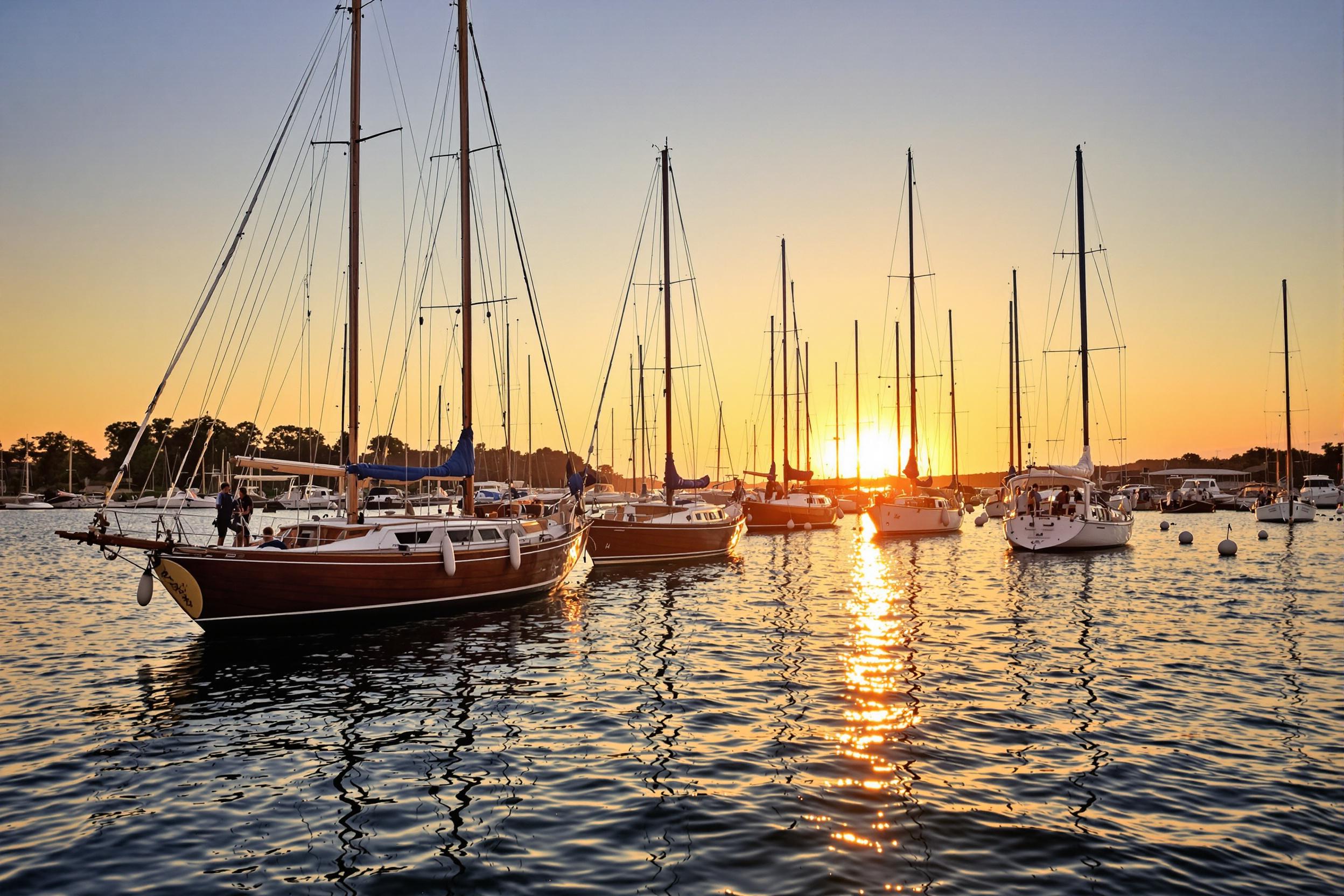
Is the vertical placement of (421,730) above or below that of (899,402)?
below

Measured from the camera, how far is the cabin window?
2200 cm

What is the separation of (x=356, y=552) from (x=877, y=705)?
12.8 m

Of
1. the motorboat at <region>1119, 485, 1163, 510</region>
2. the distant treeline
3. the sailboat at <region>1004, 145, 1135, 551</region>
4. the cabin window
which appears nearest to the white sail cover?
the sailboat at <region>1004, 145, 1135, 551</region>

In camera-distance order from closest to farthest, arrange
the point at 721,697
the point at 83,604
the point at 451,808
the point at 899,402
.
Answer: the point at 451,808 < the point at 721,697 < the point at 83,604 < the point at 899,402

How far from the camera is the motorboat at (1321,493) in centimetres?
8800

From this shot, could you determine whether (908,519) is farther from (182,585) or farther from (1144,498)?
(1144,498)

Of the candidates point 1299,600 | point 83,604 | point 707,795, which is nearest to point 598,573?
point 83,604

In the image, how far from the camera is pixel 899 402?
6762cm

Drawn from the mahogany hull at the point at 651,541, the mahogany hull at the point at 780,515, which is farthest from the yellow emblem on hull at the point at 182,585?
the mahogany hull at the point at 780,515

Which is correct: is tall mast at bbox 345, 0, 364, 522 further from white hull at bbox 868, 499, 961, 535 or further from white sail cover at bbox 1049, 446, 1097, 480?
white hull at bbox 868, 499, 961, 535

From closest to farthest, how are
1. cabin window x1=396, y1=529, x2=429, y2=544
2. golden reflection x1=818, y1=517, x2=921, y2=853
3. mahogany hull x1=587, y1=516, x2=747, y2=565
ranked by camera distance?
1. golden reflection x1=818, y1=517, x2=921, y2=853
2. cabin window x1=396, y1=529, x2=429, y2=544
3. mahogany hull x1=587, y1=516, x2=747, y2=565

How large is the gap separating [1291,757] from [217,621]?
19593mm

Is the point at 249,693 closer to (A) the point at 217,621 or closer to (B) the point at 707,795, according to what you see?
(A) the point at 217,621

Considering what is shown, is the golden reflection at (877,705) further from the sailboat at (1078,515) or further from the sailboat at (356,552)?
the sailboat at (1078,515)
